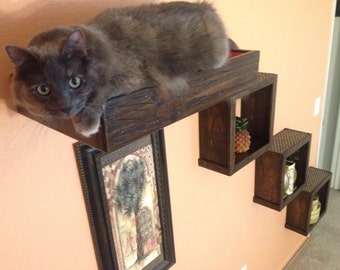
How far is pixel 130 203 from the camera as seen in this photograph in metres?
0.89

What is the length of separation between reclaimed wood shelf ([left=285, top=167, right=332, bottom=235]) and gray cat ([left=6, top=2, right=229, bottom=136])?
133 centimetres

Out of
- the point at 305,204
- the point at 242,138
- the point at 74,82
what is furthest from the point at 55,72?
the point at 305,204

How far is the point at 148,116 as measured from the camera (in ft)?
1.89

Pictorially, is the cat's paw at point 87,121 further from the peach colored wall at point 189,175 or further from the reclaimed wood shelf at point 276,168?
the reclaimed wood shelf at point 276,168

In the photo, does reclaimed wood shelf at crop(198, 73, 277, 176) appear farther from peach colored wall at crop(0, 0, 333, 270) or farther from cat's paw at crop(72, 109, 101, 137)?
cat's paw at crop(72, 109, 101, 137)

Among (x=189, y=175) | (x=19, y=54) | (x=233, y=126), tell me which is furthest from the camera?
(x=189, y=175)

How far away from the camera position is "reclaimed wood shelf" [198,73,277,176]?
38.8 inches

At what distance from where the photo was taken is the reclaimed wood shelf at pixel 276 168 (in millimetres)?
1402

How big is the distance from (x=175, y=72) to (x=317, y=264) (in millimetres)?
1922

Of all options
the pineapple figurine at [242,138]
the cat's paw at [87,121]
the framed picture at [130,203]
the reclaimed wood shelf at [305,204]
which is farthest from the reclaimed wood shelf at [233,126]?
the reclaimed wood shelf at [305,204]

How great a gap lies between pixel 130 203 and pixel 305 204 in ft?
4.11

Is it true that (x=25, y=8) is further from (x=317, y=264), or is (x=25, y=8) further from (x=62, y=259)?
(x=317, y=264)

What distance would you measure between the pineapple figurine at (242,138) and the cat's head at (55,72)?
2.46 feet

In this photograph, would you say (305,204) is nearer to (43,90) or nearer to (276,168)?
(276,168)
